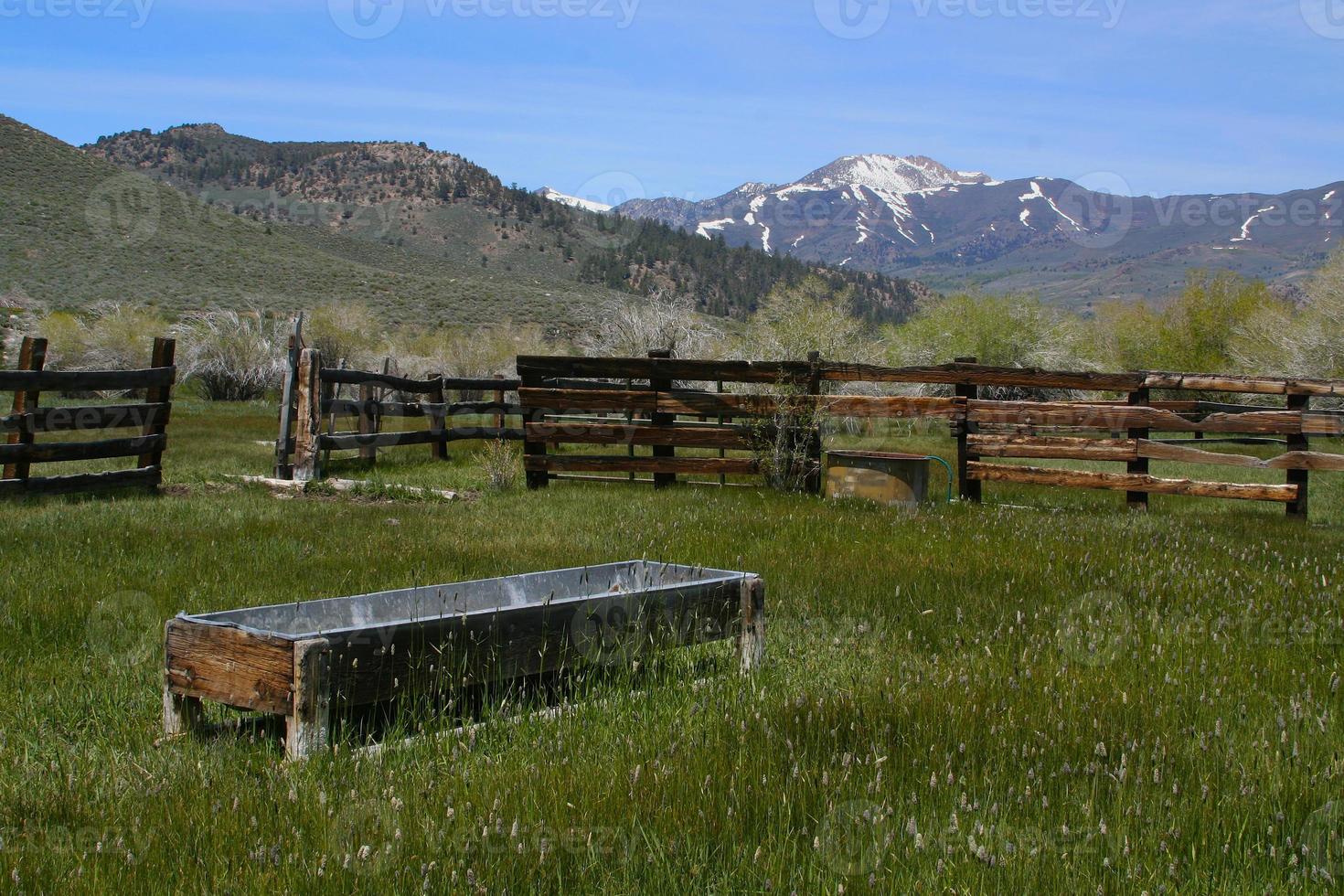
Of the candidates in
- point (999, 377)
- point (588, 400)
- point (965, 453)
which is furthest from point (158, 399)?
point (999, 377)

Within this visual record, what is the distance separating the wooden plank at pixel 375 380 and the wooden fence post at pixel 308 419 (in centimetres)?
25

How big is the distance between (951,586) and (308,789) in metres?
4.66

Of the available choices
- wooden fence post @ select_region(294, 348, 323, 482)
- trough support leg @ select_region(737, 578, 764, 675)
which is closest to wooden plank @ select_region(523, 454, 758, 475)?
wooden fence post @ select_region(294, 348, 323, 482)

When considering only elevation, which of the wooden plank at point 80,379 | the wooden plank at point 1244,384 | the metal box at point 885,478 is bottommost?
the metal box at point 885,478

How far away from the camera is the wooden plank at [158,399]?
13.0 metres

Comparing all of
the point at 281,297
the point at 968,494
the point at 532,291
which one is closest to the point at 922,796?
the point at 968,494

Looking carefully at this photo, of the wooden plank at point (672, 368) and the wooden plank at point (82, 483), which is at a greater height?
the wooden plank at point (672, 368)

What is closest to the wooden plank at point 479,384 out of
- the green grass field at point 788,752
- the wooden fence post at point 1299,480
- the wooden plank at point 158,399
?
the wooden plank at point 158,399

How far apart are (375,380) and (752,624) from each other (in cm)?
1424

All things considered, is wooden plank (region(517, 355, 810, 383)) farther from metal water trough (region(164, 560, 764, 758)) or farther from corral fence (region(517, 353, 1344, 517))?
metal water trough (region(164, 560, 764, 758))

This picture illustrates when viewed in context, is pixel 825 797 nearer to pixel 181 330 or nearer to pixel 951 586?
pixel 951 586

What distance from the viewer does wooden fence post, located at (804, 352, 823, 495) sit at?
41.4ft

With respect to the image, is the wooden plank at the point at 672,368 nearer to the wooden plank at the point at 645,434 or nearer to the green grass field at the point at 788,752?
the wooden plank at the point at 645,434

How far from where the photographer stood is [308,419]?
48.7ft
